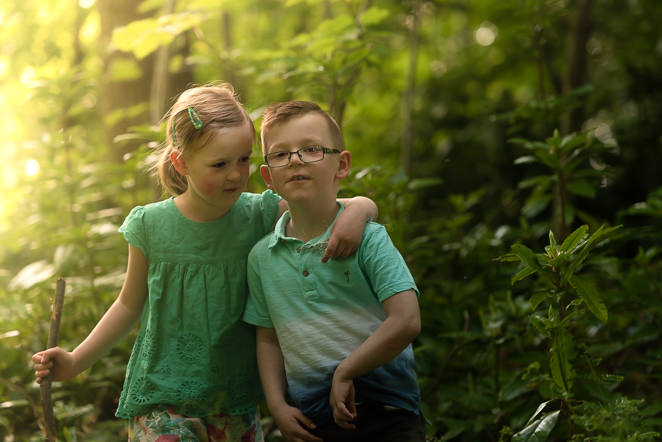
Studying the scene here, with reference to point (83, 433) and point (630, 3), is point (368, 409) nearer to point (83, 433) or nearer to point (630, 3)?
point (83, 433)

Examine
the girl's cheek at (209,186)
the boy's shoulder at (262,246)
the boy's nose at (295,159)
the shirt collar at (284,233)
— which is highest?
the boy's nose at (295,159)

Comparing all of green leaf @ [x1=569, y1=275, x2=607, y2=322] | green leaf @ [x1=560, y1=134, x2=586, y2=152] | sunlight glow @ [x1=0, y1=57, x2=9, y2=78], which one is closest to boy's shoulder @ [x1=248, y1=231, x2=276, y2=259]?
green leaf @ [x1=569, y1=275, x2=607, y2=322]

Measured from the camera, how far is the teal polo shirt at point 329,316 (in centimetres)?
201

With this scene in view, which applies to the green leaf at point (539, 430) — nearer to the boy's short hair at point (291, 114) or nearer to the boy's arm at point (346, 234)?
the boy's arm at point (346, 234)

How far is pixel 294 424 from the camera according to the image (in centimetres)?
200

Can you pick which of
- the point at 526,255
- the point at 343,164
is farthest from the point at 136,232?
the point at 526,255

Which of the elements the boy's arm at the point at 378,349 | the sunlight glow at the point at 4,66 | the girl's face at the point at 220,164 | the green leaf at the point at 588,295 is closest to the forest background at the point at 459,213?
the green leaf at the point at 588,295

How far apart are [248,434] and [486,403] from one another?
3.64 ft

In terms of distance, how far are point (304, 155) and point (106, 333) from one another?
3.43 ft

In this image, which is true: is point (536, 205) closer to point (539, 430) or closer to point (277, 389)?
point (539, 430)

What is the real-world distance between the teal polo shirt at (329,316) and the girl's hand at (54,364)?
0.81 m

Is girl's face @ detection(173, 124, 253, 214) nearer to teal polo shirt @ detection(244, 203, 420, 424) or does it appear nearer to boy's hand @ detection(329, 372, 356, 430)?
teal polo shirt @ detection(244, 203, 420, 424)

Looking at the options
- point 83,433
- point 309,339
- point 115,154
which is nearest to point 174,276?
point 309,339

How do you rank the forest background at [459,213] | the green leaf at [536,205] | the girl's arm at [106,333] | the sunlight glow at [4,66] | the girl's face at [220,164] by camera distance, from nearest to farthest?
the girl's face at [220,164] < the girl's arm at [106,333] < the forest background at [459,213] < the green leaf at [536,205] < the sunlight glow at [4,66]
